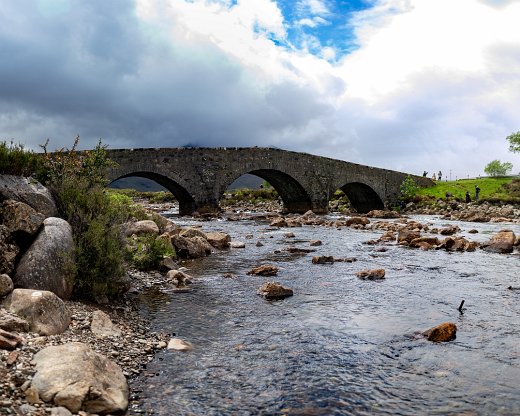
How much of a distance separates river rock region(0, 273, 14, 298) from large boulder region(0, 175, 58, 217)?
231 centimetres

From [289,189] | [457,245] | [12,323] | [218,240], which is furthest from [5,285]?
[289,189]

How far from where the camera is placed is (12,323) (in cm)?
609

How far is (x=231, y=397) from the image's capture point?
5.37m

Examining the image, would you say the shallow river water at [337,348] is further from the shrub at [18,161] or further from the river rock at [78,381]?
the shrub at [18,161]

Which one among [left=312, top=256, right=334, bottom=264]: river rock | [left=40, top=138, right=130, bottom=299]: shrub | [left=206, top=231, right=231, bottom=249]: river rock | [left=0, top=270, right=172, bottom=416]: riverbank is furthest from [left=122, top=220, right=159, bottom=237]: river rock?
[left=312, top=256, right=334, bottom=264]: river rock

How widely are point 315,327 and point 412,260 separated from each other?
30.5 ft

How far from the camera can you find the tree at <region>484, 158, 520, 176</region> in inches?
4023

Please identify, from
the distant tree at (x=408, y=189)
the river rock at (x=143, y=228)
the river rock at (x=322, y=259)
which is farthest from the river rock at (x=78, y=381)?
the distant tree at (x=408, y=189)

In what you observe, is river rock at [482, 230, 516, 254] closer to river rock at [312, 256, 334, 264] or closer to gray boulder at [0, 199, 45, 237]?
river rock at [312, 256, 334, 264]

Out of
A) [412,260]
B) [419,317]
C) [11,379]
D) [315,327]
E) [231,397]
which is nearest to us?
[11,379]

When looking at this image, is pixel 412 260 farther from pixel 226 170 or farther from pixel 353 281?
pixel 226 170

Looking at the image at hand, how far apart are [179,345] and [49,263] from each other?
9.62 ft

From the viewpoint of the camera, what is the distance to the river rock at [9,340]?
5.42m

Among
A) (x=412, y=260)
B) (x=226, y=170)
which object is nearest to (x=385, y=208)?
(x=226, y=170)
